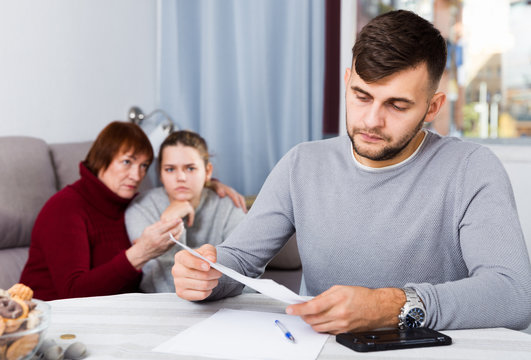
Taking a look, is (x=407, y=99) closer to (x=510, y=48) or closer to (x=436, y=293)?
(x=436, y=293)

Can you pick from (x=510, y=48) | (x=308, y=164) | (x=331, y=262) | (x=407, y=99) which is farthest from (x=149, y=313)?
(x=510, y=48)

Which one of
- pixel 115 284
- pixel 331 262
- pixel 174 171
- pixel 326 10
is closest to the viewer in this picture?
pixel 331 262

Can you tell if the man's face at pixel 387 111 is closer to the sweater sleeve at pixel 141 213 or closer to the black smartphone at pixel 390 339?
the black smartphone at pixel 390 339

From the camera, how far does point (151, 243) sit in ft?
5.91

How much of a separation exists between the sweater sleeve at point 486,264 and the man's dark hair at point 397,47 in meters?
0.24

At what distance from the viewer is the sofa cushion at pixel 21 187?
1.99 metres

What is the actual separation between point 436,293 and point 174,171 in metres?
1.33

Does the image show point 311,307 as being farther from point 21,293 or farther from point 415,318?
point 21,293

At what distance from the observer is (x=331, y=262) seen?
4.50 ft

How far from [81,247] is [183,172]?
49 centimetres

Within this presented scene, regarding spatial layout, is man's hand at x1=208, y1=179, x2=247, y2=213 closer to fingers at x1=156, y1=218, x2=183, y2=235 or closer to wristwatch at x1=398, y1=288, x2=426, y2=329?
fingers at x1=156, y1=218, x2=183, y2=235

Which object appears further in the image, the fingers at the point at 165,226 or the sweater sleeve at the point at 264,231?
the fingers at the point at 165,226

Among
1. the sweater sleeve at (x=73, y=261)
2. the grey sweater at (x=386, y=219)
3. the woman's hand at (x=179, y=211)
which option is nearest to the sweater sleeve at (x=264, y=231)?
the grey sweater at (x=386, y=219)

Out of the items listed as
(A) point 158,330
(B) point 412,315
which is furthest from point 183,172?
(B) point 412,315
